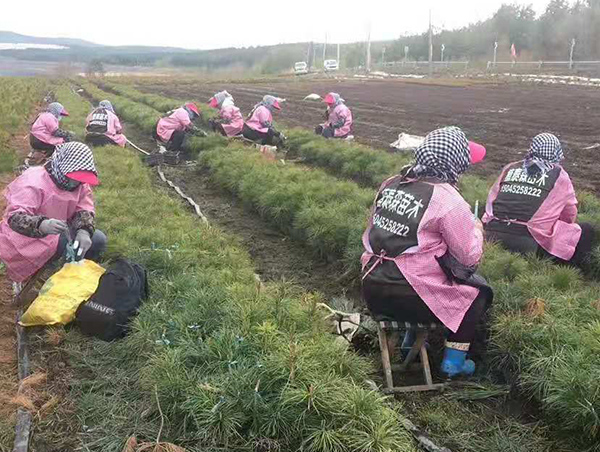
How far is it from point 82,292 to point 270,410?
83.0 inches

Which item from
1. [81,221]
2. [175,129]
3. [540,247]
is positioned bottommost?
[540,247]

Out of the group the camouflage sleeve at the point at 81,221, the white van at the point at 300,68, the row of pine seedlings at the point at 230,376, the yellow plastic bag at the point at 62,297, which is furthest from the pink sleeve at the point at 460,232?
the white van at the point at 300,68

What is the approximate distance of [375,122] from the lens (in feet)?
62.6

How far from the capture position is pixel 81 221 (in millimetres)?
4934

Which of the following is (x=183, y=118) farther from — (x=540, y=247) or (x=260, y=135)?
(x=540, y=247)

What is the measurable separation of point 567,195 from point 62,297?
4521 millimetres

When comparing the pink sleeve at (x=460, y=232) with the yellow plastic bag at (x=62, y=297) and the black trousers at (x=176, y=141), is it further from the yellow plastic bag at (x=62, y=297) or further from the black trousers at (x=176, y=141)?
the black trousers at (x=176, y=141)

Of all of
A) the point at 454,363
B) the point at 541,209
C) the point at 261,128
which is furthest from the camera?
the point at 261,128

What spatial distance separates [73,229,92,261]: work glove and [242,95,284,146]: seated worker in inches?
338

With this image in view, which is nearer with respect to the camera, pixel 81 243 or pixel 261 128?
pixel 81 243

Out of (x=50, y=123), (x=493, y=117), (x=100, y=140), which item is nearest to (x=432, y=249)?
(x=50, y=123)

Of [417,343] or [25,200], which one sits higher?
[25,200]

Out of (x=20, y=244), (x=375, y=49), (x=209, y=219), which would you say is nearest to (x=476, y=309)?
(x=20, y=244)

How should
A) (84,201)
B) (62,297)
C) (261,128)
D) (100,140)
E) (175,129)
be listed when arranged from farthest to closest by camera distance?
(261,128) → (175,129) → (100,140) → (84,201) → (62,297)
